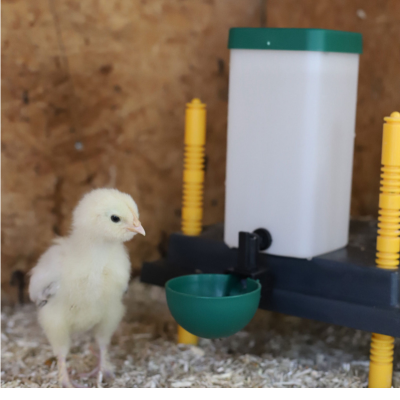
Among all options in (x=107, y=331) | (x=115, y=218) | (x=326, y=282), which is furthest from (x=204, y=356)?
(x=115, y=218)

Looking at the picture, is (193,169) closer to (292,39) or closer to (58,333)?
(292,39)

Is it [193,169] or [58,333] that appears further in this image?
[193,169]

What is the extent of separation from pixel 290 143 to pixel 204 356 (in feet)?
2.12

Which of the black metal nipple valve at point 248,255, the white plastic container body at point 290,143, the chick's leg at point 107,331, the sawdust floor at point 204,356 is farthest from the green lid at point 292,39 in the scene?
the sawdust floor at point 204,356

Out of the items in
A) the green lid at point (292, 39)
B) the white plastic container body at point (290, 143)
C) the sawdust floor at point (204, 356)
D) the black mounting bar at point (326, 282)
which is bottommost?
the sawdust floor at point (204, 356)

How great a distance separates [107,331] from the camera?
1.50 m

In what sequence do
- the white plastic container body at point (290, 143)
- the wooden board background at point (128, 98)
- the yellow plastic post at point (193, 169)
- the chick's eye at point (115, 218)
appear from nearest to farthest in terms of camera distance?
1. the chick's eye at point (115, 218)
2. the white plastic container body at point (290, 143)
3. the yellow plastic post at point (193, 169)
4. the wooden board background at point (128, 98)

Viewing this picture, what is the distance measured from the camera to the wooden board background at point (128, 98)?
187 centimetres

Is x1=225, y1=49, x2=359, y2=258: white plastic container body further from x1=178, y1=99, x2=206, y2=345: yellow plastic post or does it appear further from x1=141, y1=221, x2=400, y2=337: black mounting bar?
x1=178, y1=99, x2=206, y2=345: yellow plastic post

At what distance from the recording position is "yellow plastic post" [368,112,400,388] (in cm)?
139

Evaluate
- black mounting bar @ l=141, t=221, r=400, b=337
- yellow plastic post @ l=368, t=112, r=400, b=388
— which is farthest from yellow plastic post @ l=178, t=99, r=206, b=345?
yellow plastic post @ l=368, t=112, r=400, b=388

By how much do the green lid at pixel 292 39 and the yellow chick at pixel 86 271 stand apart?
0.49 m

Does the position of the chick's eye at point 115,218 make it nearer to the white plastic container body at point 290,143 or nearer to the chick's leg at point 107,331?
the chick's leg at point 107,331

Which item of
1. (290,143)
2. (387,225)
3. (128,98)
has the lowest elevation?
(387,225)
